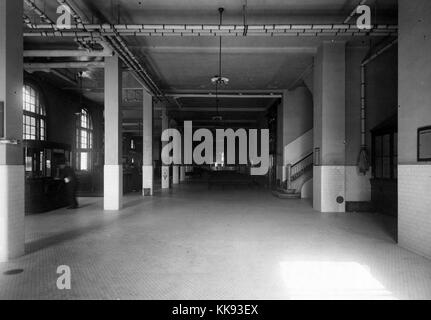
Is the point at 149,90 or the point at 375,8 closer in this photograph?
the point at 375,8

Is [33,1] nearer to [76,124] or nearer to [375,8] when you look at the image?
[375,8]

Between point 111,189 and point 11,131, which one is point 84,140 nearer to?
point 111,189

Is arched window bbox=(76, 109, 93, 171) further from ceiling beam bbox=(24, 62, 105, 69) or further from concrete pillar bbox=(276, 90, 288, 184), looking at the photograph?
concrete pillar bbox=(276, 90, 288, 184)

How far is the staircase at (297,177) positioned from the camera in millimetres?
11615

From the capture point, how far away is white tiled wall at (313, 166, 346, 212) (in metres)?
8.02

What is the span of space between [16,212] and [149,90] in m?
8.68

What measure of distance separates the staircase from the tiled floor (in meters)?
4.27

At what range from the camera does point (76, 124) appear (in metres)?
16.3

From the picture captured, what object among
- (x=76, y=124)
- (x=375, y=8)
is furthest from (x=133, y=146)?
(x=375, y=8)

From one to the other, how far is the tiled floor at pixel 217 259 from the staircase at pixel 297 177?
14.0 feet

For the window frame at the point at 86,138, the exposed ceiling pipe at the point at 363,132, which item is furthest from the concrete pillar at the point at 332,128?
the window frame at the point at 86,138

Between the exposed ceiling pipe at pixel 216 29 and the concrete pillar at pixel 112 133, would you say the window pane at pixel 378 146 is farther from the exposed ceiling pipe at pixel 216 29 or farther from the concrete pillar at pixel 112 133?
the concrete pillar at pixel 112 133

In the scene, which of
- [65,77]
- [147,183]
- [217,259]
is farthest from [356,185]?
[65,77]

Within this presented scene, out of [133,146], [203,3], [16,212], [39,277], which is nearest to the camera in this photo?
[39,277]
